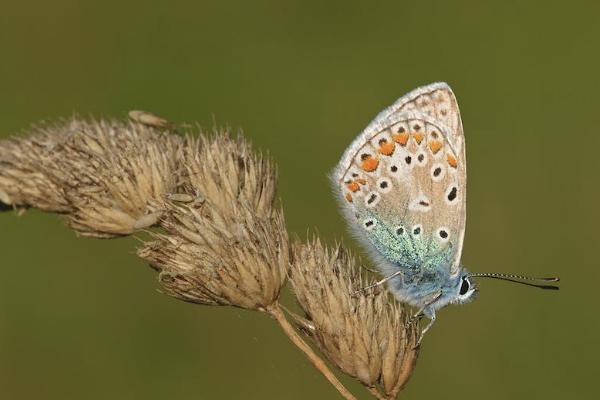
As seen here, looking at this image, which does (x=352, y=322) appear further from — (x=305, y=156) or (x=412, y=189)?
(x=305, y=156)

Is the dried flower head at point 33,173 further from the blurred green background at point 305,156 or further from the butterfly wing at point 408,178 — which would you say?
the blurred green background at point 305,156

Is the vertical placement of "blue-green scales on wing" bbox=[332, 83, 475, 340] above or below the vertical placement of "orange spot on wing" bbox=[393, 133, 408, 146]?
below

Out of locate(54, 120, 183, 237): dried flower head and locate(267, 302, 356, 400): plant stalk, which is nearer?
locate(267, 302, 356, 400): plant stalk

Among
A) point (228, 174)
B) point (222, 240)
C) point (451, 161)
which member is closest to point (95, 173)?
point (228, 174)

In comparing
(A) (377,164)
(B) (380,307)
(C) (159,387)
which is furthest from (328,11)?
(B) (380,307)

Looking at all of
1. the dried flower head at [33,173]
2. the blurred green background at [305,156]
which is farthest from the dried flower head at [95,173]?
the blurred green background at [305,156]

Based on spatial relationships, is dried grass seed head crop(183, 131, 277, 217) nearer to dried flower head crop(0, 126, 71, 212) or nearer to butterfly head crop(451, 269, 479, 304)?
dried flower head crop(0, 126, 71, 212)

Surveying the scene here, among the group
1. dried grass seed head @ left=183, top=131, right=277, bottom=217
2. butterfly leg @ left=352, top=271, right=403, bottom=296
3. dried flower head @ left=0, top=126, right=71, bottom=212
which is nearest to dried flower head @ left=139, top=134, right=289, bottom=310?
dried grass seed head @ left=183, top=131, right=277, bottom=217
